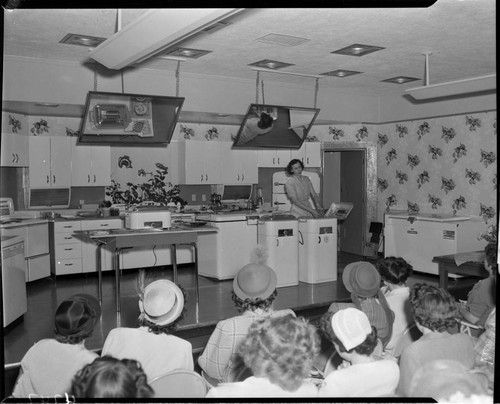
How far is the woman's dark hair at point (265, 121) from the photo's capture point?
23.7 feet

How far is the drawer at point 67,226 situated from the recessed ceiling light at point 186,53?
2.68 m

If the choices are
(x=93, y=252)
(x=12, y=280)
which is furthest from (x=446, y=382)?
(x=93, y=252)

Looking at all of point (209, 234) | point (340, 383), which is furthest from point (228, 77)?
point (340, 383)

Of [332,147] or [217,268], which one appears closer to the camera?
[217,268]

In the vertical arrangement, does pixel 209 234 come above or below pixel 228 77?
below

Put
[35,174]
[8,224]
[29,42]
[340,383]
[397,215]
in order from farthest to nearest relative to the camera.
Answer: [397,215] → [35,174] → [8,224] → [29,42] → [340,383]

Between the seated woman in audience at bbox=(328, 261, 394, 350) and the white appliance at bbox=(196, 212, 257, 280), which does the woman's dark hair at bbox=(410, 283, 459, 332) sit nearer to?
the seated woman in audience at bbox=(328, 261, 394, 350)

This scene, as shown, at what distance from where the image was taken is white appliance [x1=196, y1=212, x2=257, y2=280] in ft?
22.1

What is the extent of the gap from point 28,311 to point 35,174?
8.16 feet

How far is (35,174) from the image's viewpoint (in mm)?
7262

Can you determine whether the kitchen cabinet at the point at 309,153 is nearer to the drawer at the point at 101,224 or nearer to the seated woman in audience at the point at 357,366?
the drawer at the point at 101,224

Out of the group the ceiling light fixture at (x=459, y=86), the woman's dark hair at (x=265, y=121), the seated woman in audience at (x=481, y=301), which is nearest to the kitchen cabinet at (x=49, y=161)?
the woman's dark hair at (x=265, y=121)

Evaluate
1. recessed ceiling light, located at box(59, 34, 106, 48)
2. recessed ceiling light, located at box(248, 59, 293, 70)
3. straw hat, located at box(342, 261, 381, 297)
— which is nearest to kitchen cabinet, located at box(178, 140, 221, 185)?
recessed ceiling light, located at box(248, 59, 293, 70)

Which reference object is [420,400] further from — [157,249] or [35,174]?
[35,174]
